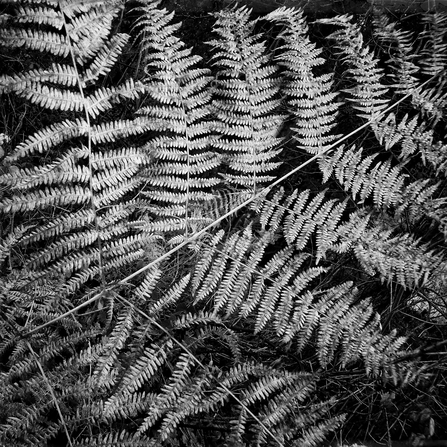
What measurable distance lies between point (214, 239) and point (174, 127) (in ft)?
2.19

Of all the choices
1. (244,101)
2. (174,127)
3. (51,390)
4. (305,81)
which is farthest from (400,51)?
(51,390)

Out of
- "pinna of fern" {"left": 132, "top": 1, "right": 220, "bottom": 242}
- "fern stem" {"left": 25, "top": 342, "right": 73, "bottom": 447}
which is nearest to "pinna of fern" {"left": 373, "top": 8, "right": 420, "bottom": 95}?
"pinna of fern" {"left": 132, "top": 1, "right": 220, "bottom": 242}

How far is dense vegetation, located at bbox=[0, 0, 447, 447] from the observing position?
2580 millimetres

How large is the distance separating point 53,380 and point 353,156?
2.04 m

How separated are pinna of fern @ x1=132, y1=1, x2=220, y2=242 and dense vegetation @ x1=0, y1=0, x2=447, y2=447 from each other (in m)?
0.01

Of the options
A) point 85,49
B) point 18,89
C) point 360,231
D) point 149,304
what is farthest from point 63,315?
point 360,231

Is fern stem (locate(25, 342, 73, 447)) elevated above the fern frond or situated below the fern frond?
below

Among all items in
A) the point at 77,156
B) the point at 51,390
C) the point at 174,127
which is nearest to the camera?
the point at 51,390

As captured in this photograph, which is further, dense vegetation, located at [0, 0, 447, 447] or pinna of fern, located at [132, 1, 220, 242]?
pinna of fern, located at [132, 1, 220, 242]

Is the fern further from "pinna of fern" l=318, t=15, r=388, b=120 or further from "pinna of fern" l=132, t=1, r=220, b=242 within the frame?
"pinna of fern" l=318, t=15, r=388, b=120

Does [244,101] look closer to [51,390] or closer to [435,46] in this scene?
[435,46]

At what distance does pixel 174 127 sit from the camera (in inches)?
109

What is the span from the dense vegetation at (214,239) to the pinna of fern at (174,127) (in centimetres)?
1

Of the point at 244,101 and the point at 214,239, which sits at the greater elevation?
the point at 244,101
